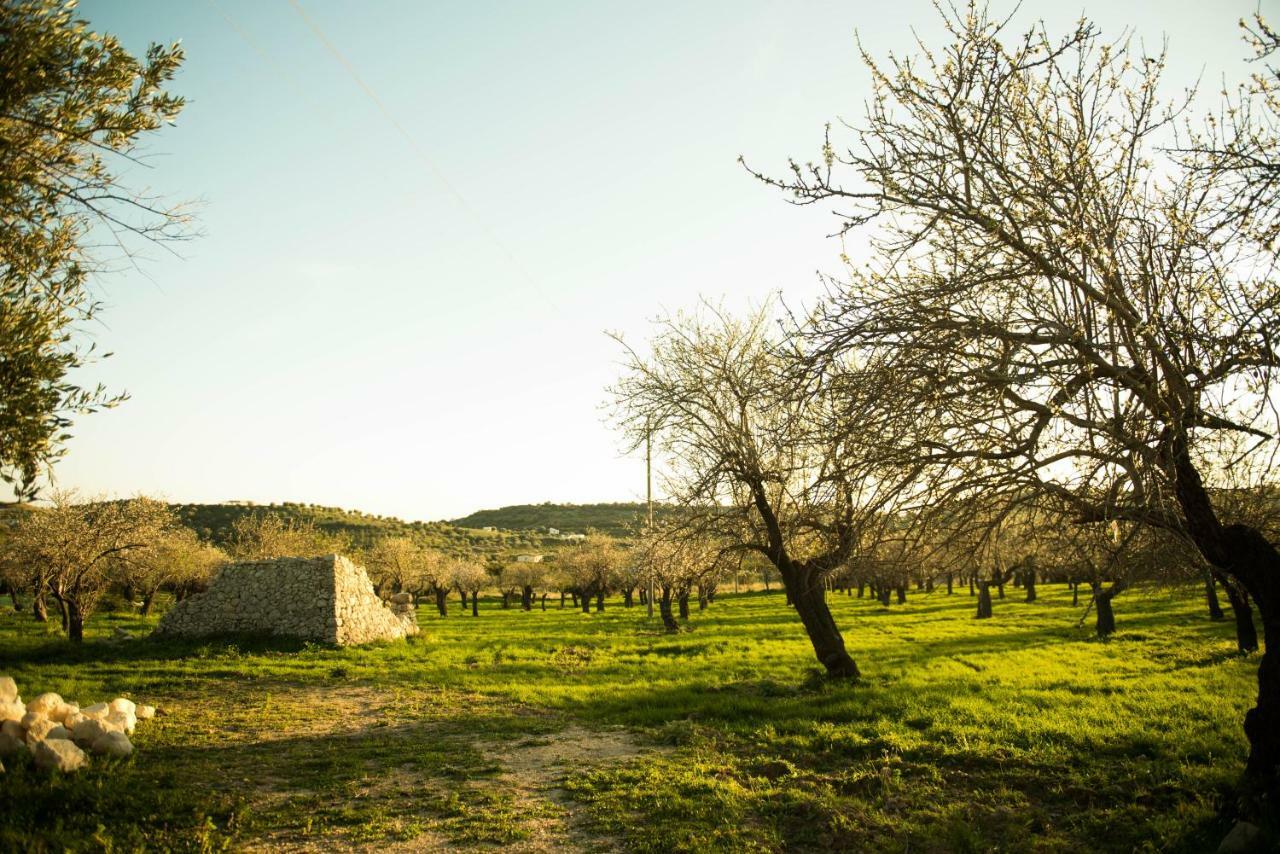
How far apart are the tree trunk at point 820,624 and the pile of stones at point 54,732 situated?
41.8 ft

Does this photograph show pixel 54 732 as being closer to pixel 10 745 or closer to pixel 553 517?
pixel 10 745

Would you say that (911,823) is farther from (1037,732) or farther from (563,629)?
(563,629)

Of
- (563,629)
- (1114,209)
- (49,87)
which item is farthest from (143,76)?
(563,629)

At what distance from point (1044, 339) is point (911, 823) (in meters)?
5.34

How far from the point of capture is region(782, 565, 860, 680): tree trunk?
15305mm

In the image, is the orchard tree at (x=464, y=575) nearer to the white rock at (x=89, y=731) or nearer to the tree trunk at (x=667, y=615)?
the tree trunk at (x=667, y=615)

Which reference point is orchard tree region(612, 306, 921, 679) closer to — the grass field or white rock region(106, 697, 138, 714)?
the grass field

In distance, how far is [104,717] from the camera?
33.9 feet

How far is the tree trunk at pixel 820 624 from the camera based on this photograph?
15.3 metres

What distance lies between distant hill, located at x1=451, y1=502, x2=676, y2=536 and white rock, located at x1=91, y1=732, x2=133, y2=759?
106m

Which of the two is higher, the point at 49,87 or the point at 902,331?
the point at 49,87

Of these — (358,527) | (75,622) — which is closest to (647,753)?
(75,622)

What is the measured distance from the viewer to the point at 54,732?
9.08m

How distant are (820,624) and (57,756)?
1374cm
